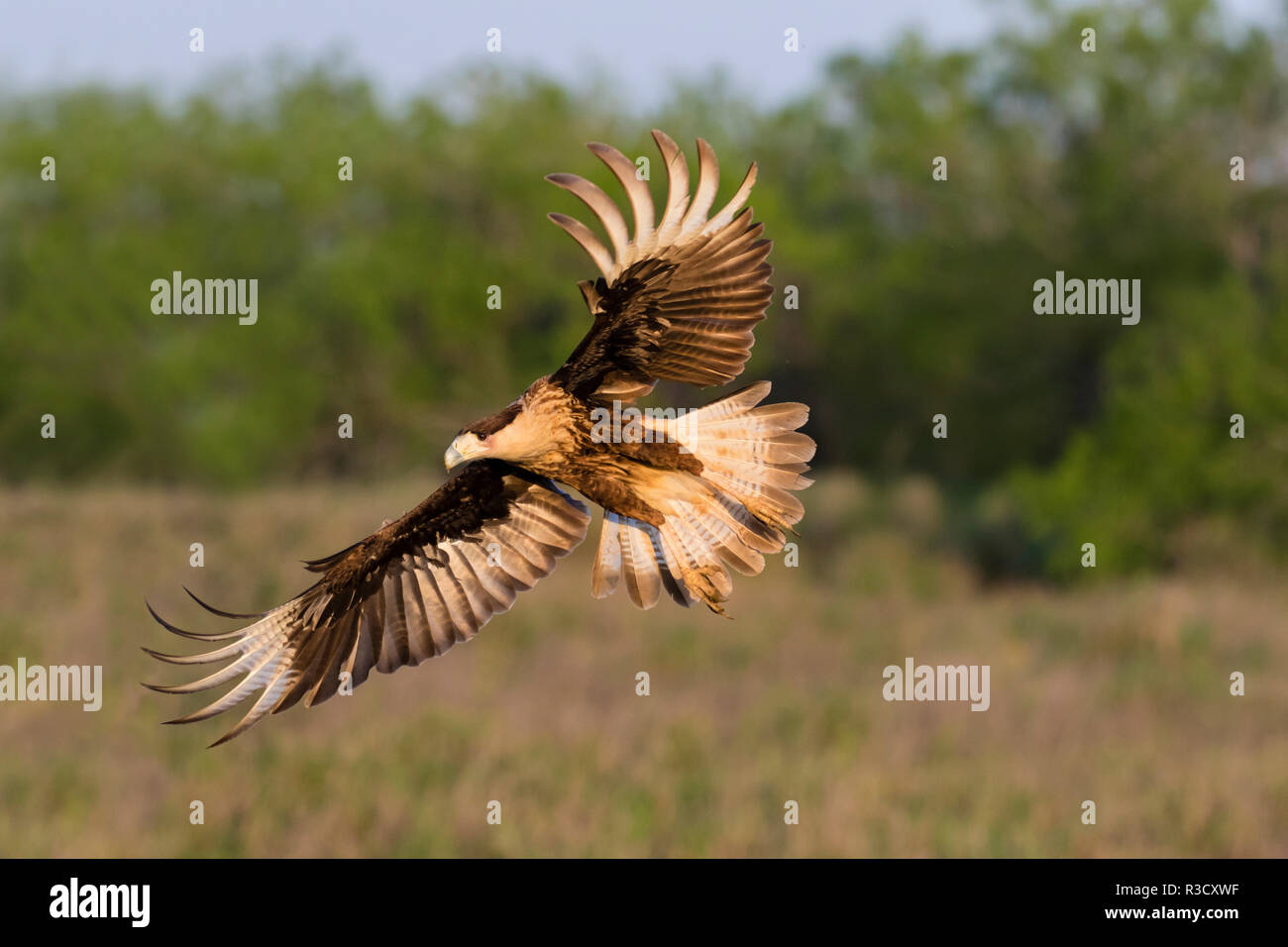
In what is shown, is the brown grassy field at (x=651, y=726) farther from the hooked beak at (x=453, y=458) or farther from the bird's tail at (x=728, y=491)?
the hooked beak at (x=453, y=458)

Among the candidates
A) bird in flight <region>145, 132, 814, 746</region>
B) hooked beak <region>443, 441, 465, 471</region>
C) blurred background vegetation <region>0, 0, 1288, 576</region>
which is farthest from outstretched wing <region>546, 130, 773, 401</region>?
blurred background vegetation <region>0, 0, 1288, 576</region>

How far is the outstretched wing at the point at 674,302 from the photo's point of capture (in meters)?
3.71

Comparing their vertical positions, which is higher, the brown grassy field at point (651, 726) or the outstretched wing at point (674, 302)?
the outstretched wing at point (674, 302)

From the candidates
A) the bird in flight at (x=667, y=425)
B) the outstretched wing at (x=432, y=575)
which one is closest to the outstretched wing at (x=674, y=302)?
the bird in flight at (x=667, y=425)

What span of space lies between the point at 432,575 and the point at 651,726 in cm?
1315

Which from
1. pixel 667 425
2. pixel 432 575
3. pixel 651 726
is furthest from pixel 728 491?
pixel 651 726

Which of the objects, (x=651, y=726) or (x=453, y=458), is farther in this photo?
(x=651, y=726)

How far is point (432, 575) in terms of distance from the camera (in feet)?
16.9

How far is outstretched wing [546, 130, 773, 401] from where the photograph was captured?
12.2 feet

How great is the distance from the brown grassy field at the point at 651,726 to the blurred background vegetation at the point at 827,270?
4992 mm

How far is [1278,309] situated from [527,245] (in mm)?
17347

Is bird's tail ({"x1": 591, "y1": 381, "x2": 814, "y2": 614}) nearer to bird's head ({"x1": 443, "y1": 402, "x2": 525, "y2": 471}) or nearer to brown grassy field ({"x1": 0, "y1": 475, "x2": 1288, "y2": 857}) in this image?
bird's head ({"x1": 443, "y1": 402, "x2": 525, "y2": 471})

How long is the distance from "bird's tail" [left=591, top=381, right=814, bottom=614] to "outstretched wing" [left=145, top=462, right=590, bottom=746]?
37.3 inches

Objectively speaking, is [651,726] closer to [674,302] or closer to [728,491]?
[728,491]
